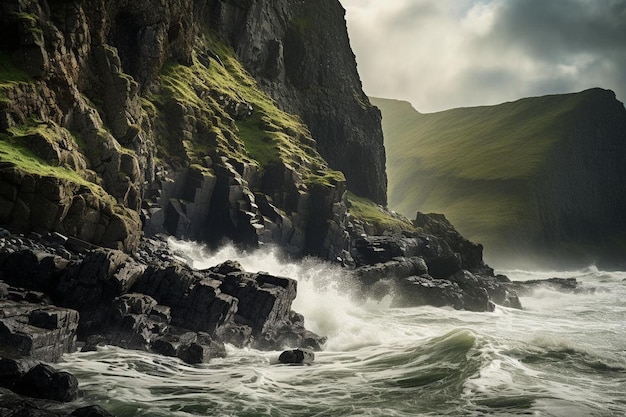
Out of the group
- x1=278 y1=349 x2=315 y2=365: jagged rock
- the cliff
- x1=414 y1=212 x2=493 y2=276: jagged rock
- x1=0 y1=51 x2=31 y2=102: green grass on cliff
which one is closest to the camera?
x1=278 y1=349 x2=315 y2=365: jagged rock

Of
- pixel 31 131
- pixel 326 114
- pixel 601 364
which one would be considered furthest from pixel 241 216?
pixel 326 114

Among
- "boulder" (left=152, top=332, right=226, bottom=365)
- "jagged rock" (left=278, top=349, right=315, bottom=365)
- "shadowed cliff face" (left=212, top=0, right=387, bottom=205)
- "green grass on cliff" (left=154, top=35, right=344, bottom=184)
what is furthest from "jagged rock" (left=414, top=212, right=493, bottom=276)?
"boulder" (left=152, top=332, right=226, bottom=365)

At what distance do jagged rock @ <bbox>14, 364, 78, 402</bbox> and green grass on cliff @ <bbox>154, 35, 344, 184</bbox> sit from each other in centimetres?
5290

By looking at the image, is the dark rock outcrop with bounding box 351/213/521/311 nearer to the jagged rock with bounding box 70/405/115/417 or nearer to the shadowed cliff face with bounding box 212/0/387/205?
the shadowed cliff face with bounding box 212/0/387/205

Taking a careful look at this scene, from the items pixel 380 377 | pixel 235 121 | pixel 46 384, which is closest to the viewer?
pixel 46 384

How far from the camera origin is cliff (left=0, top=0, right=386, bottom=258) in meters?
42.2

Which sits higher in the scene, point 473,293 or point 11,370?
point 473,293

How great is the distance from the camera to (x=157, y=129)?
233ft

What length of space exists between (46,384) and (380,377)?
18383 mm

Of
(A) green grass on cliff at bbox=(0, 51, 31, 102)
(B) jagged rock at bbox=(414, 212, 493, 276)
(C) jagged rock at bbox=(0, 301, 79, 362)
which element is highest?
(A) green grass on cliff at bbox=(0, 51, 31, 102)

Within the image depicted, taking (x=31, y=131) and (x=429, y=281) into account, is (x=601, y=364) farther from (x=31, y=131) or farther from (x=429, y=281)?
(x=31, y=131)

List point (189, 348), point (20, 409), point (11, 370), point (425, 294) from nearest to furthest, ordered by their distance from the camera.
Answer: point (20, 409) < point (11, 370) < point (189, 348) < point (425, 294)

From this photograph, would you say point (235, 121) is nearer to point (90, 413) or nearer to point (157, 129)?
point (157, 129)

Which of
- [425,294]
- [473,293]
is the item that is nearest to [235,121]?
[425,294]
